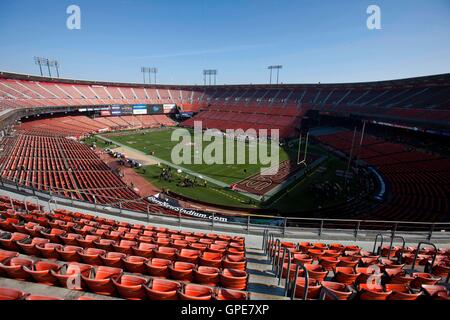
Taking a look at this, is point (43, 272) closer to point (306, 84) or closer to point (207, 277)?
point (207, 277)

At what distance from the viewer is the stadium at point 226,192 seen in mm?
5801

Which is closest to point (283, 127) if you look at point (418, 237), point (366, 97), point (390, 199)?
point (366, 97)

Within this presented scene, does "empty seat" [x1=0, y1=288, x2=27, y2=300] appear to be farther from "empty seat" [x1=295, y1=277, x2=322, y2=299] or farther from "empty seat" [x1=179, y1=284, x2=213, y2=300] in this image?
"empty seat" [x1=295, y1=277, x2=322, y2=299]

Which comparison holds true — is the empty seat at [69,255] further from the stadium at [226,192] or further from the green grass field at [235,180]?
the green grass field at [235,180]

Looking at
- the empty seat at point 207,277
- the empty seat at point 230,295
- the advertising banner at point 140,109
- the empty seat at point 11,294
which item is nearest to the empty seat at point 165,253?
the empty seat at point 207,277

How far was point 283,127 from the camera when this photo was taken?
57.2m

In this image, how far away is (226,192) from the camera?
26.5 m

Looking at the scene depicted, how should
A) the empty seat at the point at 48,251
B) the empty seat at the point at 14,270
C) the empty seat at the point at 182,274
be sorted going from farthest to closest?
1. the empty seat at the point at 48,251
2. the empty seat at the point at 182,274
3. the empty seat at the point at 14,270

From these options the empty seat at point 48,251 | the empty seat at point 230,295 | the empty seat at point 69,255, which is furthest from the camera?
the empty seat at point 48,251

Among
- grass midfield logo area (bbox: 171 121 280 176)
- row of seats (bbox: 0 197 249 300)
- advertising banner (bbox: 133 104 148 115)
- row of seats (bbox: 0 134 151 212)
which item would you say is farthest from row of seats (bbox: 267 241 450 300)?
advertising banner (bbox: 133 104 148 115)

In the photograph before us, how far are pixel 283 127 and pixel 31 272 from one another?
5589 cm

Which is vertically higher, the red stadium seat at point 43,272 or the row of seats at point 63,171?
the red stadium seat at point 43,272

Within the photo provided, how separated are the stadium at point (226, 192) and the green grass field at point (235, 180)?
245mm

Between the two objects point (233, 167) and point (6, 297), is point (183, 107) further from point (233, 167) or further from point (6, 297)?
point (6, 297)
